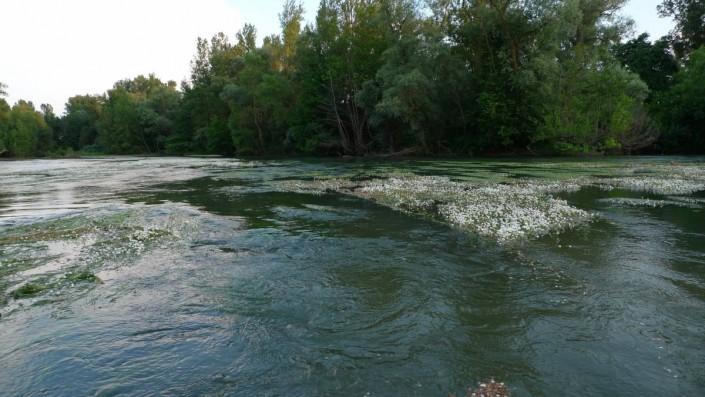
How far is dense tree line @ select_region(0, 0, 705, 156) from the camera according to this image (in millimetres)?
50031

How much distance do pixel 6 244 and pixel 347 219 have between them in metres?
10.2

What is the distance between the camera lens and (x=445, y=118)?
58.3m

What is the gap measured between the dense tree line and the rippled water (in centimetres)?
3942

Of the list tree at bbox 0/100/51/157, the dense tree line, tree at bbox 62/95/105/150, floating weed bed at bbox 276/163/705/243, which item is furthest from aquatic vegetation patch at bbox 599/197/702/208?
tree at bbox 62/95/105/150

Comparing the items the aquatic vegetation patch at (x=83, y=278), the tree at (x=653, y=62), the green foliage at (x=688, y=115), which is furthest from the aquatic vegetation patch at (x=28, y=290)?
the tree at (x=653, y=62)

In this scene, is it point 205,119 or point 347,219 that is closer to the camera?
point 347,219

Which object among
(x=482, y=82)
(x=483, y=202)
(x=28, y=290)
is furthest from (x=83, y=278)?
(x=482, y=82)

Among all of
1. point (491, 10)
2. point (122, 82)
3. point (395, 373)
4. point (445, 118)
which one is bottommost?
point (395, 373)

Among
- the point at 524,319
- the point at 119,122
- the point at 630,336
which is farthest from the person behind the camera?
the point at 119,122

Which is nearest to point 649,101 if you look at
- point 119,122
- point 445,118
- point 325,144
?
point 445,118

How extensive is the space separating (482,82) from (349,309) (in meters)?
51.1

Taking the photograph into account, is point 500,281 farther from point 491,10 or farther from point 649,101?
point 649,101

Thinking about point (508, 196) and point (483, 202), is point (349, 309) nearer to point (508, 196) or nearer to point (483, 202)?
point (483, 202)

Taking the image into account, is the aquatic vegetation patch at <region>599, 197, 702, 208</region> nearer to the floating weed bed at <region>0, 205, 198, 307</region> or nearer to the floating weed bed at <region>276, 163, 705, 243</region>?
the floating weed bed at <region>276, 163, 705, 243</region>
